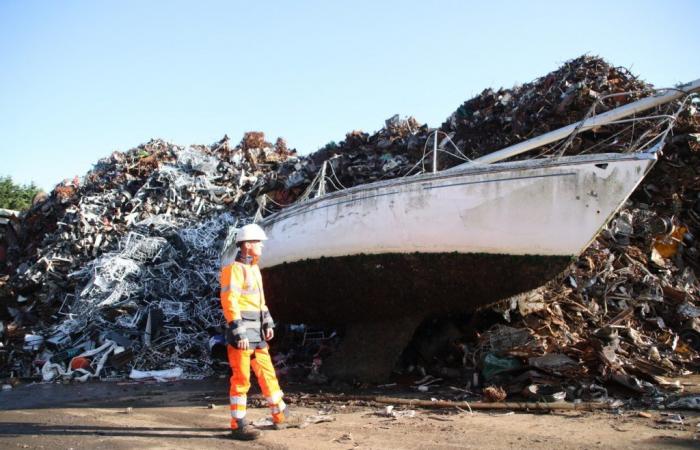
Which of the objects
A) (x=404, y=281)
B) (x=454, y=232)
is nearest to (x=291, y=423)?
(x=404, y=281)

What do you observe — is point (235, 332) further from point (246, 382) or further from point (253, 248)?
point (253, 248)

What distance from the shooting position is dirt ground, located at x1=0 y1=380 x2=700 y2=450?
10.7 feet

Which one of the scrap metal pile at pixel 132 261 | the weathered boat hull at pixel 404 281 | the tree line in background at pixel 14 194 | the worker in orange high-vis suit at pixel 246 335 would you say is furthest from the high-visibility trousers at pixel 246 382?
the tree line in background at pixel 14 194

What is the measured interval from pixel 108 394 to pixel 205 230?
12.3 feet

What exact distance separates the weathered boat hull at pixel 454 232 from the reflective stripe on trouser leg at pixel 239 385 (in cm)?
189

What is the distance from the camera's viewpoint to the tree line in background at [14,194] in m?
20.7

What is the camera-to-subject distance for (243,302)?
4.02 meters

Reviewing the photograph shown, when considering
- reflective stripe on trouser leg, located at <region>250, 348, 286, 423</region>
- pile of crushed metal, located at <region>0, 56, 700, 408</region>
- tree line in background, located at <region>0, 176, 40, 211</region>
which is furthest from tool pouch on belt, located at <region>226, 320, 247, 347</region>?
tree line in background, located at <region>0, 176, 40, 211</region>

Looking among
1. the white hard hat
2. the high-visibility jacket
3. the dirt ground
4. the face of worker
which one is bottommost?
the dirt ground

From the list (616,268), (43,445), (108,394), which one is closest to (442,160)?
(616,268)

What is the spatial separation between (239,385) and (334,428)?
0.73m

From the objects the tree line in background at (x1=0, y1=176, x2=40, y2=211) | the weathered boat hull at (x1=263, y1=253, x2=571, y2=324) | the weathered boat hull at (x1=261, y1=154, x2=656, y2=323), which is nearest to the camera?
the weathered boat hull at (x1=261, y1=154, x2=656, y2=323)

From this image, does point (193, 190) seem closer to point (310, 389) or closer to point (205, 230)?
point (205, 230)

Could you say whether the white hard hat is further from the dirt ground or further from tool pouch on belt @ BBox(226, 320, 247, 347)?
the dirt ground
